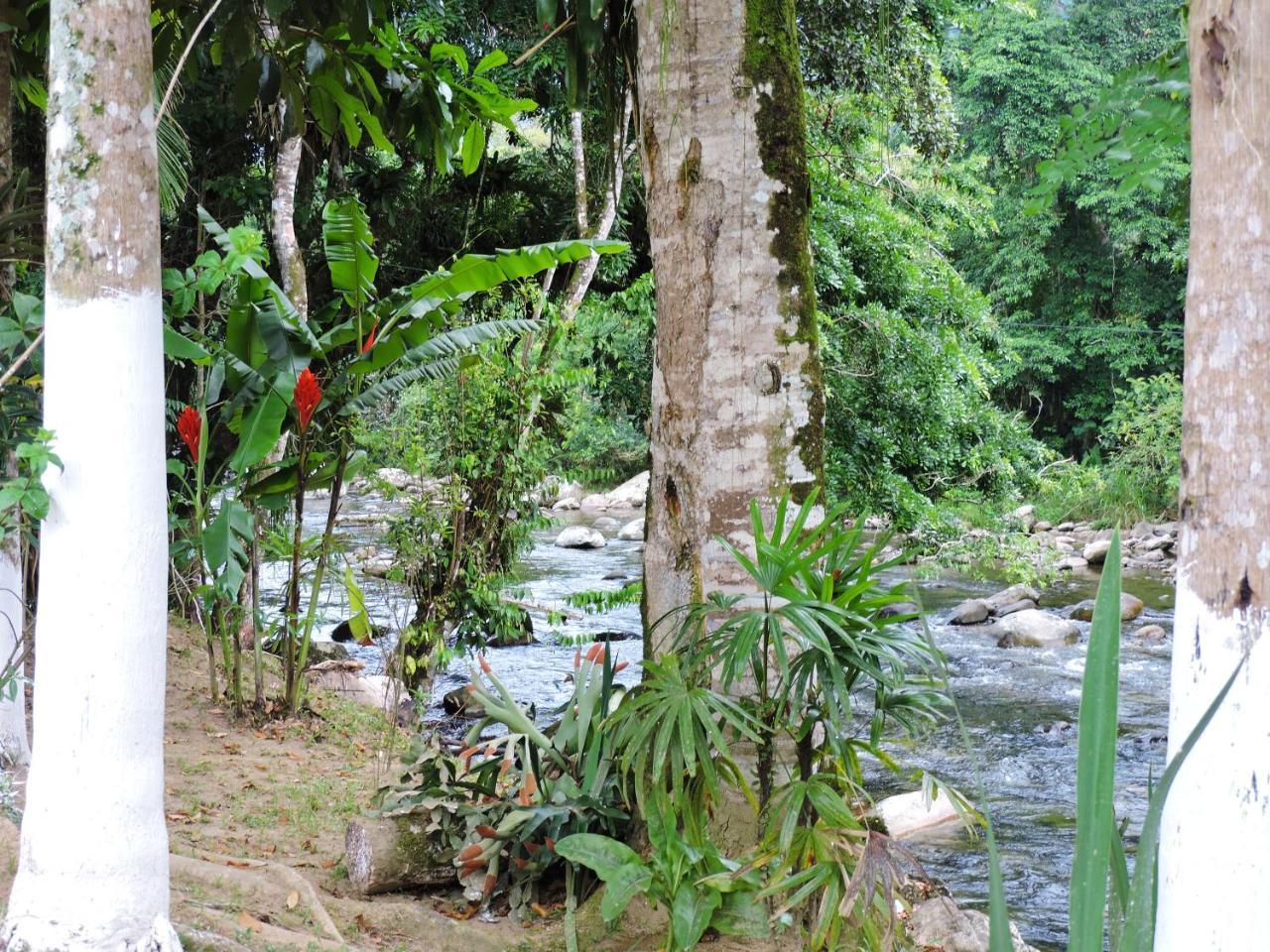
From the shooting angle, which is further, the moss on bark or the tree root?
the moss on bark

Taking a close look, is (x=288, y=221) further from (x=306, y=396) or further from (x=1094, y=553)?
(x=1094, y=553)

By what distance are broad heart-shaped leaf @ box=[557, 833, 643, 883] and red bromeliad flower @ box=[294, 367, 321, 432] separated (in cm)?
295

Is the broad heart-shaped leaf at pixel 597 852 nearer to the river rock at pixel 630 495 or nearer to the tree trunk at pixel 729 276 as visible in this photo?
the tree trunk at pixel 729 276

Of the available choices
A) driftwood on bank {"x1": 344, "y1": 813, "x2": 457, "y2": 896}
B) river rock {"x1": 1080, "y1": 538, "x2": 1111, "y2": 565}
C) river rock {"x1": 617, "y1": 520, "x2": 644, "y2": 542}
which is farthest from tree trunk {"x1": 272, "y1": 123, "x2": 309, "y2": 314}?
river rock {"x1": 1080, "y1": 538, "x2": 1111, "y2": 565}

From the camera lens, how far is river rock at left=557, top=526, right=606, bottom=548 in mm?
16828

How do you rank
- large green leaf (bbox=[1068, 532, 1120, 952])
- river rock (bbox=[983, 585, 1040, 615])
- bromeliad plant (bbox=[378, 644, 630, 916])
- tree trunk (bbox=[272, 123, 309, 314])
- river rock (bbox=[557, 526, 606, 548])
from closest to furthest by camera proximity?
large green leaf (bbox=[1068, 532, 1120, 952]) < bromeliad plant (bbox=[378, 644, 630, 916]) < tree trunk (bbox=[272, 123, 309, 314]) < river rock (bbox=[983, 585, 1040, 615]) < river rock (bbox=[557, 526, 606, 548])

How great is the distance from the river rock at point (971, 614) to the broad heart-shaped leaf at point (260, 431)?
320 inches

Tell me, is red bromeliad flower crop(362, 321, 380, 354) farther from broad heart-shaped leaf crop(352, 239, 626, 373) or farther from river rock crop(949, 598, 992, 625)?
river rock crop(949, 598, 992, 625)

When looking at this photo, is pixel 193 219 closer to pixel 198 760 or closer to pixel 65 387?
pixel 198 760

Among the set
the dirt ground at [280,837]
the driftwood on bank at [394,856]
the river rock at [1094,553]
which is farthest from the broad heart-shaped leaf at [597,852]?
the river rock at [1094,553]

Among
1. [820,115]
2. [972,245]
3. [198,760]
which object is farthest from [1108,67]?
[198,760]

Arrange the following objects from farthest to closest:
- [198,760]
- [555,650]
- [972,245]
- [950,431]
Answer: [972,245] → [555,650] → [950,431] → [198,760]

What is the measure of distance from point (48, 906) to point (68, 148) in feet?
5.14

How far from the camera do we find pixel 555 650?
9.98 metres
